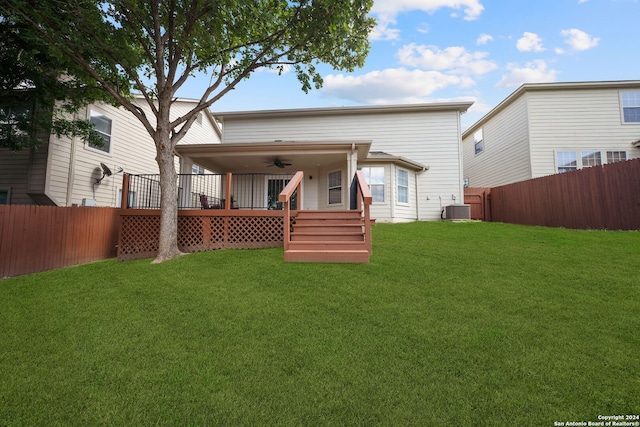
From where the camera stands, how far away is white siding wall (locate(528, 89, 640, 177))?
12.6 m

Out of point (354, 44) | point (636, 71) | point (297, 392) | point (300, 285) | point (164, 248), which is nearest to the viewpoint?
point (297, 392)

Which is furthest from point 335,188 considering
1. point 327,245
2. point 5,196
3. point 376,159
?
point 5,196

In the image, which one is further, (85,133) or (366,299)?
(85,133)

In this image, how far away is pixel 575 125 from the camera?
42.1 feet

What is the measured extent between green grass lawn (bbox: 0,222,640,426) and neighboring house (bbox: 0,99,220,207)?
5.34 metres

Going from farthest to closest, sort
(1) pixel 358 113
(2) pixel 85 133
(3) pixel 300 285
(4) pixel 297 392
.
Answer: (1) pixel 358 113, (2) pixel 85 133, (3) pixel 300 285, (4) pixel 297 392

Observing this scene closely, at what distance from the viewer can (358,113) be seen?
44.3 ft

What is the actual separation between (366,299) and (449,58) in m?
13.3

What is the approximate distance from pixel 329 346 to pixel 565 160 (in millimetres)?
15110

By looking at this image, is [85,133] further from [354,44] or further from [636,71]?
[636,71]

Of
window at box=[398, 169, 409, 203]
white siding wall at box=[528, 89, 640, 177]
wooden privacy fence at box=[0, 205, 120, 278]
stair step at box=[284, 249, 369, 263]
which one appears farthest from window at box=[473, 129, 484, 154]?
wooden privacy fence at box=[0, 205, 120, 278]

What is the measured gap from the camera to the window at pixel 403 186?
40.6 ft

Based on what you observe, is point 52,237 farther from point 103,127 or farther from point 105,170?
point 103,127

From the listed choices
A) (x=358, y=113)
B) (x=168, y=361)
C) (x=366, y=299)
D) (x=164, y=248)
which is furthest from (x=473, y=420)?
(x=358, y=113)
